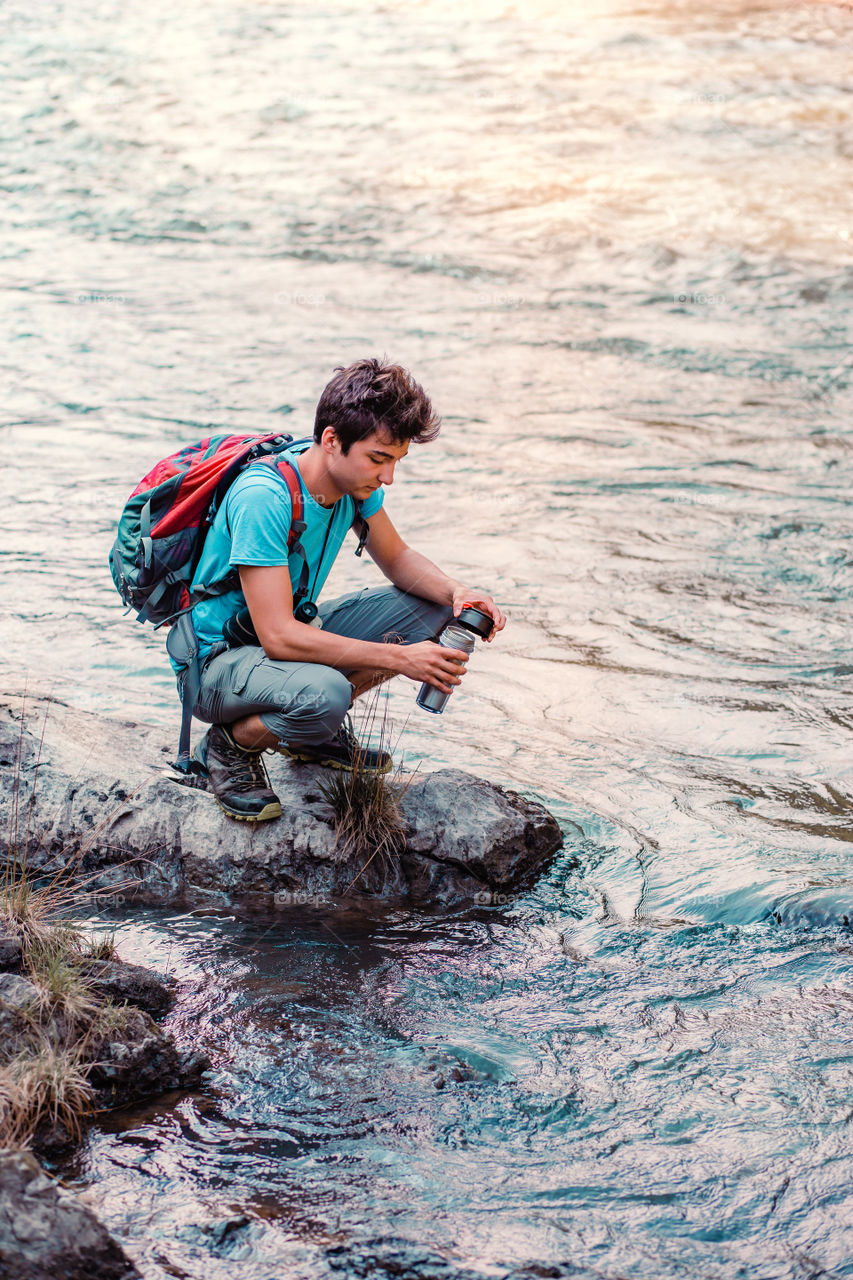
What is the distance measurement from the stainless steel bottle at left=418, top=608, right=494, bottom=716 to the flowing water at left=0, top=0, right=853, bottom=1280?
0.81 meters

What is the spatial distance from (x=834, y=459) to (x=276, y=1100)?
8.09 m

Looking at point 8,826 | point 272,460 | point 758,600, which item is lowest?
point 758,600

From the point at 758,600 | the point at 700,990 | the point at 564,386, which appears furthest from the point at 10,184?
the point at 700,990

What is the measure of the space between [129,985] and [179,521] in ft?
5.12

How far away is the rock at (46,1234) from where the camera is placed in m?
2.81

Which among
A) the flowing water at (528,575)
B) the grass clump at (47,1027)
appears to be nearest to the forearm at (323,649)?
the flowing water at (528,575)

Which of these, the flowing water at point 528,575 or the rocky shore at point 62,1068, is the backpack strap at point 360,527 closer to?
the flowing water at point 528,575

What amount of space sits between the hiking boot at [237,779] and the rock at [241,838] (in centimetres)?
10

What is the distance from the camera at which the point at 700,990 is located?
14.2ft

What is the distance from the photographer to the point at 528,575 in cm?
848

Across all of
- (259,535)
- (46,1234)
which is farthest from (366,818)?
(46,1234)

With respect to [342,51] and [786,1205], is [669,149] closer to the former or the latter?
[342,51]

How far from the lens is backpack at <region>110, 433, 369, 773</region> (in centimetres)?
455

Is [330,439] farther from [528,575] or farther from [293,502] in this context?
[528,575]
